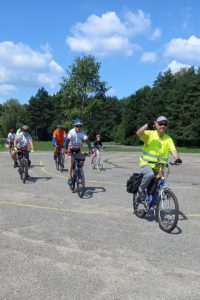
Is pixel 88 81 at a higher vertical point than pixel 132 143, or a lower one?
higher

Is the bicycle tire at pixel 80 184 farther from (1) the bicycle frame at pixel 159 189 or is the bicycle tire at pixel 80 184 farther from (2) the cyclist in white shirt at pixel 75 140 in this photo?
(1) the bicycle frame at pixel 159 189

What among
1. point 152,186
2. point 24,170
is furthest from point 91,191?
point 152,186

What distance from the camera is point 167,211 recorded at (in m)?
7.09

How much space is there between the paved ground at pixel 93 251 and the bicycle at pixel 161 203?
0.20m

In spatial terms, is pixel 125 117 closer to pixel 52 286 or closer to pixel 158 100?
pixel 158 100

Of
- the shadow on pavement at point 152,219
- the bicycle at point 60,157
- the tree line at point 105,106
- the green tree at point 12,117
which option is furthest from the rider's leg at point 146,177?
the green tree at point 12,117

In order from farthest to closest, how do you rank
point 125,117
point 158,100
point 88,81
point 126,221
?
1. point 125,117
2. point 158,100
3. point 88,81
4. point 126,221

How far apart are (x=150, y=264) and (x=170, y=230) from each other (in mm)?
1668

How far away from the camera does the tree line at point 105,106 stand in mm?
59406

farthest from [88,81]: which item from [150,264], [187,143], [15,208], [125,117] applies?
[150,264]

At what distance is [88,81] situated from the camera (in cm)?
6016

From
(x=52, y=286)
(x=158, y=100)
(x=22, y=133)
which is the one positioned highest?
(x=158, y=100)

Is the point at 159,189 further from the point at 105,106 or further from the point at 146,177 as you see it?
the point at 105,106

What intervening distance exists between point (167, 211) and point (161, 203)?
0.19 metres
